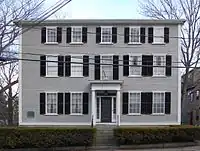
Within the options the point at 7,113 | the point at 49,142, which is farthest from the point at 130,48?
the point at 7,113

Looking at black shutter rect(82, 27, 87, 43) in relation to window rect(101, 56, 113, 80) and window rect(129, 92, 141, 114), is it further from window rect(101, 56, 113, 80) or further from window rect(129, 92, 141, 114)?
window rect(129, 92, 141, 114)

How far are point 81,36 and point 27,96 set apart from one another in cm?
658

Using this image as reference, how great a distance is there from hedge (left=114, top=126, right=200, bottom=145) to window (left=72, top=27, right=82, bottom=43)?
11302 millimetres

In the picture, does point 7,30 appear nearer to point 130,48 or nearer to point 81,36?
point 81,36

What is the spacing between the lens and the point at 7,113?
56219 millimetres

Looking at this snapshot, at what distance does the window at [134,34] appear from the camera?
34562mm

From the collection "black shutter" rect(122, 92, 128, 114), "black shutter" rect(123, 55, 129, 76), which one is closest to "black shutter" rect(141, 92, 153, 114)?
"black shutter" rect(122, 92, 128, 114)

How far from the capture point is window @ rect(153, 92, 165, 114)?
3391 cm

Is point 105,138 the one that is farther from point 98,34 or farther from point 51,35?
point 51,35

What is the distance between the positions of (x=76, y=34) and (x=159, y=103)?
879 centimetres

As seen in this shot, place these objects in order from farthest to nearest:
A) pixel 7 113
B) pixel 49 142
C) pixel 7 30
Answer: pixel 7 113 → pixel 7 30 → pixel 49 142

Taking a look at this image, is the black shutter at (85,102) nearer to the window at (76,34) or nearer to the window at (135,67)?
the window at (135,67)

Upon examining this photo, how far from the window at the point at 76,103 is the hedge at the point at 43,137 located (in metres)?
8.79

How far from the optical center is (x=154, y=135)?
25359mm
